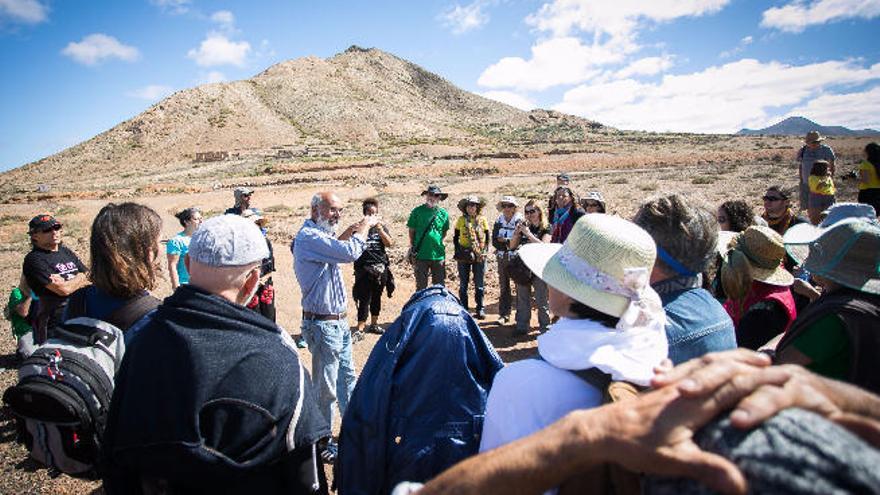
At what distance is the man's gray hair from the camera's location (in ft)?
7.21

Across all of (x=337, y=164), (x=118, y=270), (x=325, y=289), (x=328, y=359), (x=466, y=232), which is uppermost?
(x=337, y=164)

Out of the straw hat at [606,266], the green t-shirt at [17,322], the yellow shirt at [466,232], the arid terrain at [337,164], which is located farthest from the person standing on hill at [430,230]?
the straw hat at [606,266]

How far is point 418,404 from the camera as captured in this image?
182 centimetres

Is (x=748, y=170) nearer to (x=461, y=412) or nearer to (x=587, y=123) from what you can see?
(x=461, y=412)

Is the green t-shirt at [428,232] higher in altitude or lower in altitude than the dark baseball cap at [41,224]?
lower

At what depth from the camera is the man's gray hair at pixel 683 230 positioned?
2.20m

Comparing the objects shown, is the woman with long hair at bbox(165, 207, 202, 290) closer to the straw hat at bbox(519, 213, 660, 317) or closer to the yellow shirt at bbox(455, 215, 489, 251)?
the yellow shirt at bbox(455, 215, 489, 251)

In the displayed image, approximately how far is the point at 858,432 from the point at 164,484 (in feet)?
6.87

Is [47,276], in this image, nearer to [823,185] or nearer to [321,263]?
[321,263]

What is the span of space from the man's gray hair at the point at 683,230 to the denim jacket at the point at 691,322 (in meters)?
0.09

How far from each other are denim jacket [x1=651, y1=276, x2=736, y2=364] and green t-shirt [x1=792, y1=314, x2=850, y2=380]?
0.27m

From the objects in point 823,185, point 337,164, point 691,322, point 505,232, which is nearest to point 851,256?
point 691,322

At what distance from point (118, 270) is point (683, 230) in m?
2.95

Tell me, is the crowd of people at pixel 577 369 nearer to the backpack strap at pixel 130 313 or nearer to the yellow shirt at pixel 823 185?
the backpack strap at pixel 130 313
